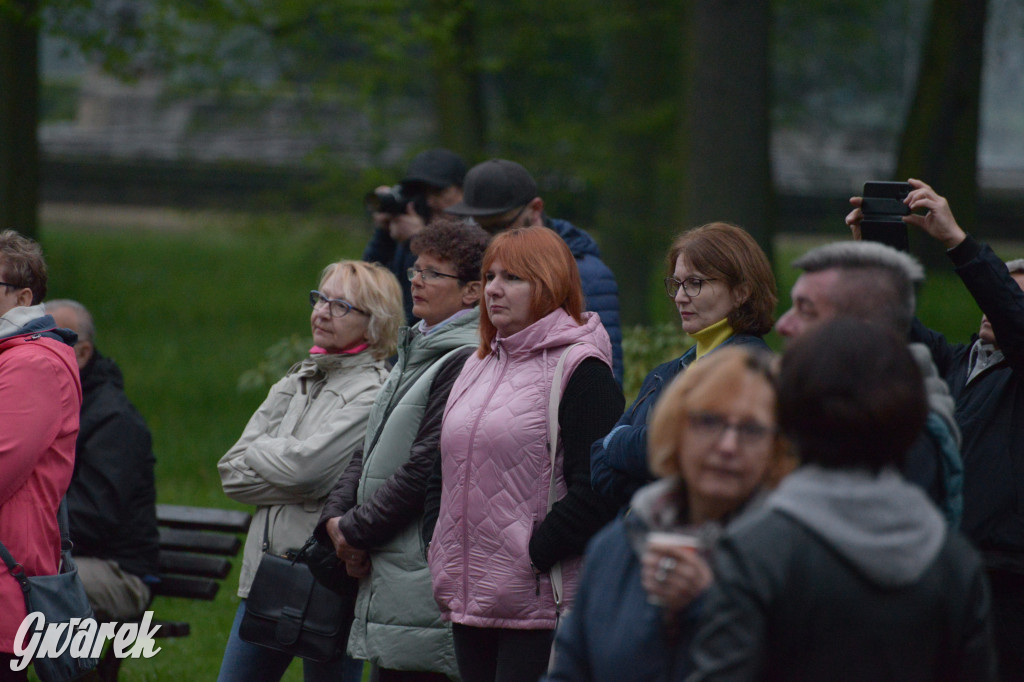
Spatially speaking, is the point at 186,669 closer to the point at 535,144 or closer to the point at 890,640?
the point at 890,640

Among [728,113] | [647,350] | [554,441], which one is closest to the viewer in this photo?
[554,441]

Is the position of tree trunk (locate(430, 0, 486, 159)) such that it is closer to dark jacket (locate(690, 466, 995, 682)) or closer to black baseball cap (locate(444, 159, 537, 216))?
black baseball cap (locate(444, 159, 537, 216))

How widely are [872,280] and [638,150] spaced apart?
14068 mm

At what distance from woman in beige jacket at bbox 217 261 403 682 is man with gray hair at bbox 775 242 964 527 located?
6.95ft

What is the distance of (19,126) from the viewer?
41.0 ft

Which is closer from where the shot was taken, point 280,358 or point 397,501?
point 397,501

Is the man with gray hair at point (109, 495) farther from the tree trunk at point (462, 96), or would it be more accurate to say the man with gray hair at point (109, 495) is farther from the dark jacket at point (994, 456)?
the tree trunk at point (462, 96)

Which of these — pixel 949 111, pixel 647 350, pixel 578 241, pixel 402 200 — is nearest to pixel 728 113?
pixel 647 350

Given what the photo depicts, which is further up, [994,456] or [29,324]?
[29,324]

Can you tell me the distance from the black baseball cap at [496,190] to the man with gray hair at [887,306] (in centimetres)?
270

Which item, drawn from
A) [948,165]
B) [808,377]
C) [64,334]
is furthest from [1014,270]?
[948,165]

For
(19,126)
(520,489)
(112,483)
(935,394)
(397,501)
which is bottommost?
(112,483)

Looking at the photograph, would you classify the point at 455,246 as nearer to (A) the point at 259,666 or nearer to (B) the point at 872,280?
(A) the point at 259,666

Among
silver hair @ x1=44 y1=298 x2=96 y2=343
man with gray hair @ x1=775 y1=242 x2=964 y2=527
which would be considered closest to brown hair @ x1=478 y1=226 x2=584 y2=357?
man with gray hair @ x1=775 y1=242 x2=964 y2=527
